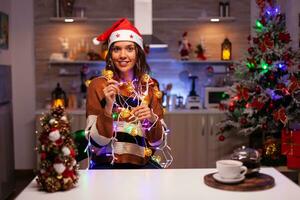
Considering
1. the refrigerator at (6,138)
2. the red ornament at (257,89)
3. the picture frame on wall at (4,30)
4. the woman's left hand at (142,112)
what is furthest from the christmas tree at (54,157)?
the picture frame on wall at (4,30)

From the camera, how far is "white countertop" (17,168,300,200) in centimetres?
160

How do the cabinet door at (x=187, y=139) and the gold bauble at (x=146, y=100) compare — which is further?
the cabinet door at (x=187, y=139)

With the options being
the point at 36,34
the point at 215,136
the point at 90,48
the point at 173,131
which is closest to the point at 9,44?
the point at 36,34

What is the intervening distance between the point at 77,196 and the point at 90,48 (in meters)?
4.10

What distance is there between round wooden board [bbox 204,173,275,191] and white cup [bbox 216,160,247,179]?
0.03 meters

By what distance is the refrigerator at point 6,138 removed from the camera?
4324 mm

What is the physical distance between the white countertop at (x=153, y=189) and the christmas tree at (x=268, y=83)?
2363 millimetres

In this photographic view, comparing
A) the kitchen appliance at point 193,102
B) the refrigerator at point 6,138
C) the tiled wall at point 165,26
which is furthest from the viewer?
the tiled wall at point 165,26

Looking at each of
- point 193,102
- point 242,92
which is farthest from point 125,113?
point 193,102

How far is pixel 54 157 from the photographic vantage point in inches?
66.2

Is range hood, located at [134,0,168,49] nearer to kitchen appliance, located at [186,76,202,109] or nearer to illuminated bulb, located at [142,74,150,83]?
illuminated bulb, located at [142,74,150,83]

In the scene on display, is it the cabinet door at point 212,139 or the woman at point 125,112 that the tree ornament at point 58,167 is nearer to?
the woman at point 125,112

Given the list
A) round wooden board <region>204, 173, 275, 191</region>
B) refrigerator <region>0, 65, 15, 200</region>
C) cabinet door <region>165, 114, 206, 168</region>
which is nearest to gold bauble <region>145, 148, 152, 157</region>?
round wooden board <region>204, 173, 275, 191</region>

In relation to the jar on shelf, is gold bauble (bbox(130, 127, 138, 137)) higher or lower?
higher
